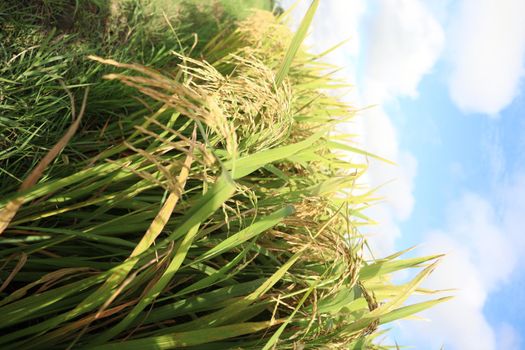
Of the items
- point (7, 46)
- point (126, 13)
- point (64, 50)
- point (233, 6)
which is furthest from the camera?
point (233, 6)

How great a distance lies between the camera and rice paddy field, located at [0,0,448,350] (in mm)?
758

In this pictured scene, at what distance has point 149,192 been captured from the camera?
1.03 m

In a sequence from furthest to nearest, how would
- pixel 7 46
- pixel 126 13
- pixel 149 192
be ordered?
pixel 126 13, pixel 7 46, pixel 149 192

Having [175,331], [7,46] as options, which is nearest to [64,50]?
[7,46]

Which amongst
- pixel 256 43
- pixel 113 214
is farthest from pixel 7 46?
pixel 256 43

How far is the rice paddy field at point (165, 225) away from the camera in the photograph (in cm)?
76

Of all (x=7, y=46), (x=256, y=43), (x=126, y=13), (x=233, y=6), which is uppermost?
(x=233, y=6)

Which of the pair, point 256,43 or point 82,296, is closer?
point 82,296

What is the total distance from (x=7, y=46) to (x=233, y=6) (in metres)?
1.56

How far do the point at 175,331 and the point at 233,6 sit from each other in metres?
2.11

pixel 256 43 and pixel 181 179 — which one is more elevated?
pixel 256 43

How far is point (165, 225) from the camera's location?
96cm

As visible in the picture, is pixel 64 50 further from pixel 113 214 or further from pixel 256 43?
pixel 256 43

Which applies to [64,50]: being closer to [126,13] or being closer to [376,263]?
[126,13]
